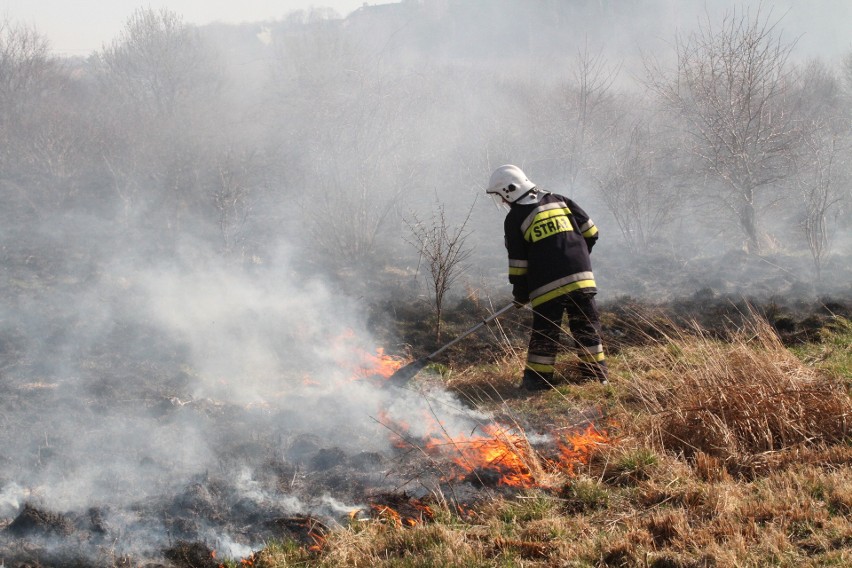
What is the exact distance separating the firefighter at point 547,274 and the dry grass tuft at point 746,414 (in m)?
0.94

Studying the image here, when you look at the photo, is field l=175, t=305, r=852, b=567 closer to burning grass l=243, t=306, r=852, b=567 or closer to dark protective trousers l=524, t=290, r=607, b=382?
burning grass l=243, t=306, r=852, b=567

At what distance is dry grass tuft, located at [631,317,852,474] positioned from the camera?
11.4ft

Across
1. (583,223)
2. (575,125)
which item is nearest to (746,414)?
(583,223)

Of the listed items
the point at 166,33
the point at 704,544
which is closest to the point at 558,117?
the point at 704,544

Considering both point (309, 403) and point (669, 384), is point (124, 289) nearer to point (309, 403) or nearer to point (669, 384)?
point (309, 403)

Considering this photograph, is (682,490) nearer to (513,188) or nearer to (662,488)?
(662,488)

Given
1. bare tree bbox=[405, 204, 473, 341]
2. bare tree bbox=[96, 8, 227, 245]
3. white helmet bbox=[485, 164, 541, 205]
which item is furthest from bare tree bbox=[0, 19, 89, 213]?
white helmet bbox=[485, 164, 541, 205]

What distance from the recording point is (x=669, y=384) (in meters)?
4.30

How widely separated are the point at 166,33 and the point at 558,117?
43.8 ft

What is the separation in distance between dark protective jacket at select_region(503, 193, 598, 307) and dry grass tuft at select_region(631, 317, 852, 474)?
112 centimetres

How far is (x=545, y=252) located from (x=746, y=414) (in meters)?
1.88

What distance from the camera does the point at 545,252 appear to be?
16.4 ft

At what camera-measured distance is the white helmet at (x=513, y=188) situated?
16.8 ft

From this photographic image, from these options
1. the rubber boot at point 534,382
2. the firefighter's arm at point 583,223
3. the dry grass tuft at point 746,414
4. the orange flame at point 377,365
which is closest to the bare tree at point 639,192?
the firefighter's arm at point 583,223
